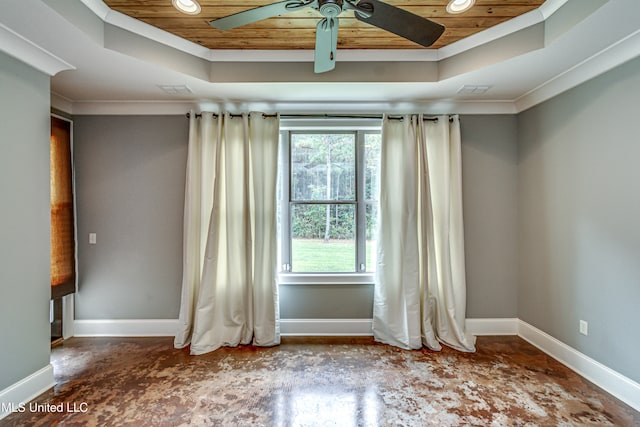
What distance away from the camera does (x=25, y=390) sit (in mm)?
2197

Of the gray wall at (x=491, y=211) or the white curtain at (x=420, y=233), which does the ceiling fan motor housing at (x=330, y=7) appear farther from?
the gray wall at (x=491, y=211)

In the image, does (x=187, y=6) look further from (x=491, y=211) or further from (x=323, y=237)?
(x=491, y=211)

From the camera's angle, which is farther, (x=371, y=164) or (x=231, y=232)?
(x=371, y=164)

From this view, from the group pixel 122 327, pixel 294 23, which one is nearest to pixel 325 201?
pixel 294 23

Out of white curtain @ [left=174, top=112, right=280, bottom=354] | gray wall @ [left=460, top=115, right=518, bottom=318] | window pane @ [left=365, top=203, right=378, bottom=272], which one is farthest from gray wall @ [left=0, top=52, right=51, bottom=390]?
gray wall @ [left=460, top=115, right=518, bottom=318]

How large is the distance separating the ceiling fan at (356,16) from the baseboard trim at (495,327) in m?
2.93

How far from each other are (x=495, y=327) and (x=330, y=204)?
2.25 meters

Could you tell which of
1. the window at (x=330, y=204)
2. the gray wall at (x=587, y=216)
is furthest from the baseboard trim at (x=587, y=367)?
the window at (x=330, y=204)

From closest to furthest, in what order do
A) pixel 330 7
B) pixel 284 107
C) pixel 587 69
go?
pixel 330 7 → pixel 587 69 → pixel 284 107

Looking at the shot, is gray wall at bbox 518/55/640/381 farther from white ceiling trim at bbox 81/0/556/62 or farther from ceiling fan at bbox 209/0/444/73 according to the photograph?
ceiling fan at bbox 209/0/444/73

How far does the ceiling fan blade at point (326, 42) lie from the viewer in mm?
1696

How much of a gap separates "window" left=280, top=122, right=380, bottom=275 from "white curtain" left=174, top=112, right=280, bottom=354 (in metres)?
0.37

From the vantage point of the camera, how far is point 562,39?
6.73 ft

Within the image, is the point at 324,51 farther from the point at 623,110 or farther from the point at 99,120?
the point at 99,120
